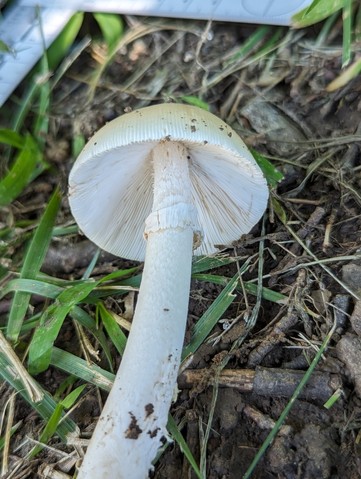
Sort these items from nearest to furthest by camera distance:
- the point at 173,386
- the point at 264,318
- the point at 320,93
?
the point at 173,386 < the point at 264,318 < the point at 320,93

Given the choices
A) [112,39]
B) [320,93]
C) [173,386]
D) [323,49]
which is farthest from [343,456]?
[112,39]

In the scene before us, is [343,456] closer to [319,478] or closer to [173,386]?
[319,478]

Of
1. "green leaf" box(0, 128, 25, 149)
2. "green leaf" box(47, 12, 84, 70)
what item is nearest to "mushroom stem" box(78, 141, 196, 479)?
"green leaf" box(0, 128, 25, 149)

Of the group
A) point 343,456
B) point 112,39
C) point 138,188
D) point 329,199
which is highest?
point 112,39

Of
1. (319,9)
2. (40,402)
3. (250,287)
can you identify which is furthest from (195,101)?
(40,402)

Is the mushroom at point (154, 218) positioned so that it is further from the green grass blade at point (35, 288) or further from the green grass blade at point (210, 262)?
the green grass blade at point (35, 288)

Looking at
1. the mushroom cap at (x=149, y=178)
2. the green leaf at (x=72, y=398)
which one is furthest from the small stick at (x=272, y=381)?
the mushroom cap at (x=149, y=178)

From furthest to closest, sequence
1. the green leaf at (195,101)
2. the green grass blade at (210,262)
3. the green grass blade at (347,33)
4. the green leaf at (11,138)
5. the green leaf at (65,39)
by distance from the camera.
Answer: the green leaf at (65,39) < the green leaf at (195,101) < the green leaf at (11,138) < the green grass blade at (347,33) < the green grass blade at (210,262)

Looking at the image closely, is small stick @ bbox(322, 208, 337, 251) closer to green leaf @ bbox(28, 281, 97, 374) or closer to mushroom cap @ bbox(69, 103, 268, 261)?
mushroom cap @ bbox(69, 103, 268, 261)
